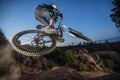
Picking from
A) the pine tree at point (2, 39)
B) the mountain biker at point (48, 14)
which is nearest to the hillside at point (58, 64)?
the pine tree at point (2, 39)

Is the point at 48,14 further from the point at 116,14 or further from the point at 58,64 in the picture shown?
the point at 116,14

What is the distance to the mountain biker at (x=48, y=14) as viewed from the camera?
20.0 feet

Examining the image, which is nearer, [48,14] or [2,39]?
[48,14]

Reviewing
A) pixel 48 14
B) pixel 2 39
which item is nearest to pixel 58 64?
pixel 2 39

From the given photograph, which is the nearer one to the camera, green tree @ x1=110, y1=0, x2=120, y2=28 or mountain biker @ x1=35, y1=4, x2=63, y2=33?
mountain biker @ x1=35, y1=4, x2=63, y2=33

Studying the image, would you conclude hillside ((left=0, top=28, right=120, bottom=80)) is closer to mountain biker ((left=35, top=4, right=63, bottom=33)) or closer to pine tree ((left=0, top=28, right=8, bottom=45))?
pine tree ((left=0, top=28, right=8, bottom=45))

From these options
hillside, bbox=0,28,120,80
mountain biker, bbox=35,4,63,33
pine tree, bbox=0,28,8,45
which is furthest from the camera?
pine tree, bbox=0,28,8,45

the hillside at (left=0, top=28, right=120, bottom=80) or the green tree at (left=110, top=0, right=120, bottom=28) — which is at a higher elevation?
the green tree at (left=110, top=0, right=120, bottom=28)

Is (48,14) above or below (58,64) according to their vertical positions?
above

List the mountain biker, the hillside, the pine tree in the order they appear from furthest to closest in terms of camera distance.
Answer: the pine tree → the hillside → the mountain biker

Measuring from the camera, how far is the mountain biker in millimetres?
6110

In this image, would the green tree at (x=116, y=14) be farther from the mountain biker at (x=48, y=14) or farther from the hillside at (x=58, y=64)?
the mountain biker at (x=48, y=14)

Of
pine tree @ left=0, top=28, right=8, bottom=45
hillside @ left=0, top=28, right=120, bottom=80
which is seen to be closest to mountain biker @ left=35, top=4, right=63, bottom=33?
hillside @ left=0, top=28, right=120, bottom=80

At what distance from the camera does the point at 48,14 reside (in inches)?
243
